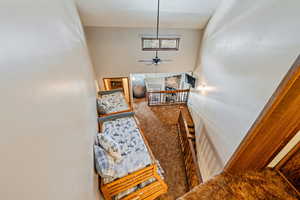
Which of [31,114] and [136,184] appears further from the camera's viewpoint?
[136,184]

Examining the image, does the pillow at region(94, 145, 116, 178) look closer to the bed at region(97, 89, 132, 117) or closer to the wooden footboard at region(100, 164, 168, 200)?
the wooden footboard at region(100, 164, 168, 200)

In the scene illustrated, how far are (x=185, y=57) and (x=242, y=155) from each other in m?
4.46

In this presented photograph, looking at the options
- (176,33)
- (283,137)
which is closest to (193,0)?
(176,33)

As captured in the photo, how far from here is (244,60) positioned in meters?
1.93

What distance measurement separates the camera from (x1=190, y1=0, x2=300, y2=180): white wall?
49.9 inches

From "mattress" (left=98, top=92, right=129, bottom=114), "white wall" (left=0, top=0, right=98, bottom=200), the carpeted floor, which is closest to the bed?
"mattress" (left=98, top=92, right=129, bottom=114)

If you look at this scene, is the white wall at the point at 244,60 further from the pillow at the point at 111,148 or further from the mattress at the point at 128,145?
the pillow at the point at 111,148

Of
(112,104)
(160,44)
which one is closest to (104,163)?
(112,104)

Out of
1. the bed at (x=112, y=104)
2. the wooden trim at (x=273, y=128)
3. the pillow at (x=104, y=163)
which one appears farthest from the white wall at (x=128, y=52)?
the wooden trim at (x=273, y=128)

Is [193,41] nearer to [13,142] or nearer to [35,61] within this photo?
[35,61]

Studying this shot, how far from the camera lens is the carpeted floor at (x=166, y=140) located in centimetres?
279

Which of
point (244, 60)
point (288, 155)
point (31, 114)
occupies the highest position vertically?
point (244, 60)

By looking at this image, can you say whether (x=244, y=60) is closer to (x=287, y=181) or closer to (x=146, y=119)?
(x=287, y=181)

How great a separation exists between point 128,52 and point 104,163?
Result: 381 cm
